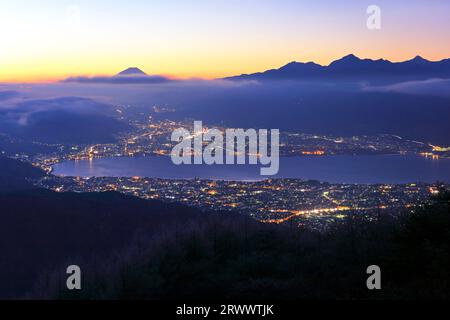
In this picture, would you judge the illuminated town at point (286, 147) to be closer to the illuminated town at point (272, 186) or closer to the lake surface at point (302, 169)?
the illuminated town at point (272, 186)

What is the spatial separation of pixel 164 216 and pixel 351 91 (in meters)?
95.0

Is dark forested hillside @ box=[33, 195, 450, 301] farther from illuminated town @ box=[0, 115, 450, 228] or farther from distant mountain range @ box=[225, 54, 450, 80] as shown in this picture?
distant mountain range @ box=[225, 54, 450, 80]

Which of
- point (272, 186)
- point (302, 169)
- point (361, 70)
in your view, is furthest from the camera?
point (361, 70)

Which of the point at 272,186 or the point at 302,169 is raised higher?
the point at 272,186

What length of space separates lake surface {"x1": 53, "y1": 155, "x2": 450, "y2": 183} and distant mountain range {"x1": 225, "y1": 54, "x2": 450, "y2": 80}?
7125 centimetres

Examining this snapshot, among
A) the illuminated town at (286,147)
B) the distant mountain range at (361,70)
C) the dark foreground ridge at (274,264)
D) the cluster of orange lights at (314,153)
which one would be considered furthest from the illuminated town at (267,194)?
the distant mountain range at (361,70)

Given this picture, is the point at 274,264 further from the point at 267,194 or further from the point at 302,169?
the point at 302,169

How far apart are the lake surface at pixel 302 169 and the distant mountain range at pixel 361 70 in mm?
71250

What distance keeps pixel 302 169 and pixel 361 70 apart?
280 ft

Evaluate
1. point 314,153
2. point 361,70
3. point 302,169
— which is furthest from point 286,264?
point 361,70

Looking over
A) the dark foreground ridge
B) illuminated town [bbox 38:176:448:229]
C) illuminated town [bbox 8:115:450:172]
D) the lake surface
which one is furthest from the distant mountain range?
the dark foreground ridge

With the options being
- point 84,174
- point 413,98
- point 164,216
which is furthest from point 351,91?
point 164,216

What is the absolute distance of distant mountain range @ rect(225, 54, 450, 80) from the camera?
419 ft

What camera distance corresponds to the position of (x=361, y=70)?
434 feet
